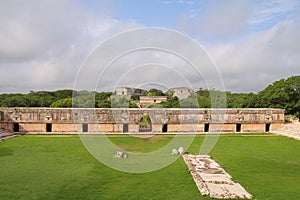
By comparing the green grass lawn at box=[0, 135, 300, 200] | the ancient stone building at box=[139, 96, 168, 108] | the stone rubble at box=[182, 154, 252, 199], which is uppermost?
the ancient stone building at box=[139, 96, 168, 108]

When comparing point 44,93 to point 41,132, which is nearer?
point 41,132

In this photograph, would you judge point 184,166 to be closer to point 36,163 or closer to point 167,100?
point 36,163

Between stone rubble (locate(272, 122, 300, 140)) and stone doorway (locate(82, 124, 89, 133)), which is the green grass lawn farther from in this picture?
stone doorway (locate(82, 124, 89, 133))

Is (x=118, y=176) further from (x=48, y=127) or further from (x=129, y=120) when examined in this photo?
(x=48, y=127)

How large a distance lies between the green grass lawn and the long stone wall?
6.71 m

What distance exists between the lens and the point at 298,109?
92.0ft

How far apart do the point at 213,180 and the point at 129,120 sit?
13.3 meters

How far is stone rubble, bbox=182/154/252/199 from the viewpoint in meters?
7.25

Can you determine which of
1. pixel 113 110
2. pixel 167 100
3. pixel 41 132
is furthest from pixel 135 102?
→ pixel 41 132

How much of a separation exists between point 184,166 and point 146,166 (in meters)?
1.45

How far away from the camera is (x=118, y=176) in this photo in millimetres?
9062

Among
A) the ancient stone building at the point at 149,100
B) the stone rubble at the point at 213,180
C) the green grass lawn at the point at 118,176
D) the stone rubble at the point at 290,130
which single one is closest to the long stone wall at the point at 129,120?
the stone rubble at the point at 290,130

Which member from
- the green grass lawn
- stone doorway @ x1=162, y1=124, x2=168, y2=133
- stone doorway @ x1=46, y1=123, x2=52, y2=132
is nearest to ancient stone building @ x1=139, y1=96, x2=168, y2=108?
stone doorway @ x1=162, y1=124, x2=168, y2=133

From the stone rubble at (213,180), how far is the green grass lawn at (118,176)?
246mm
